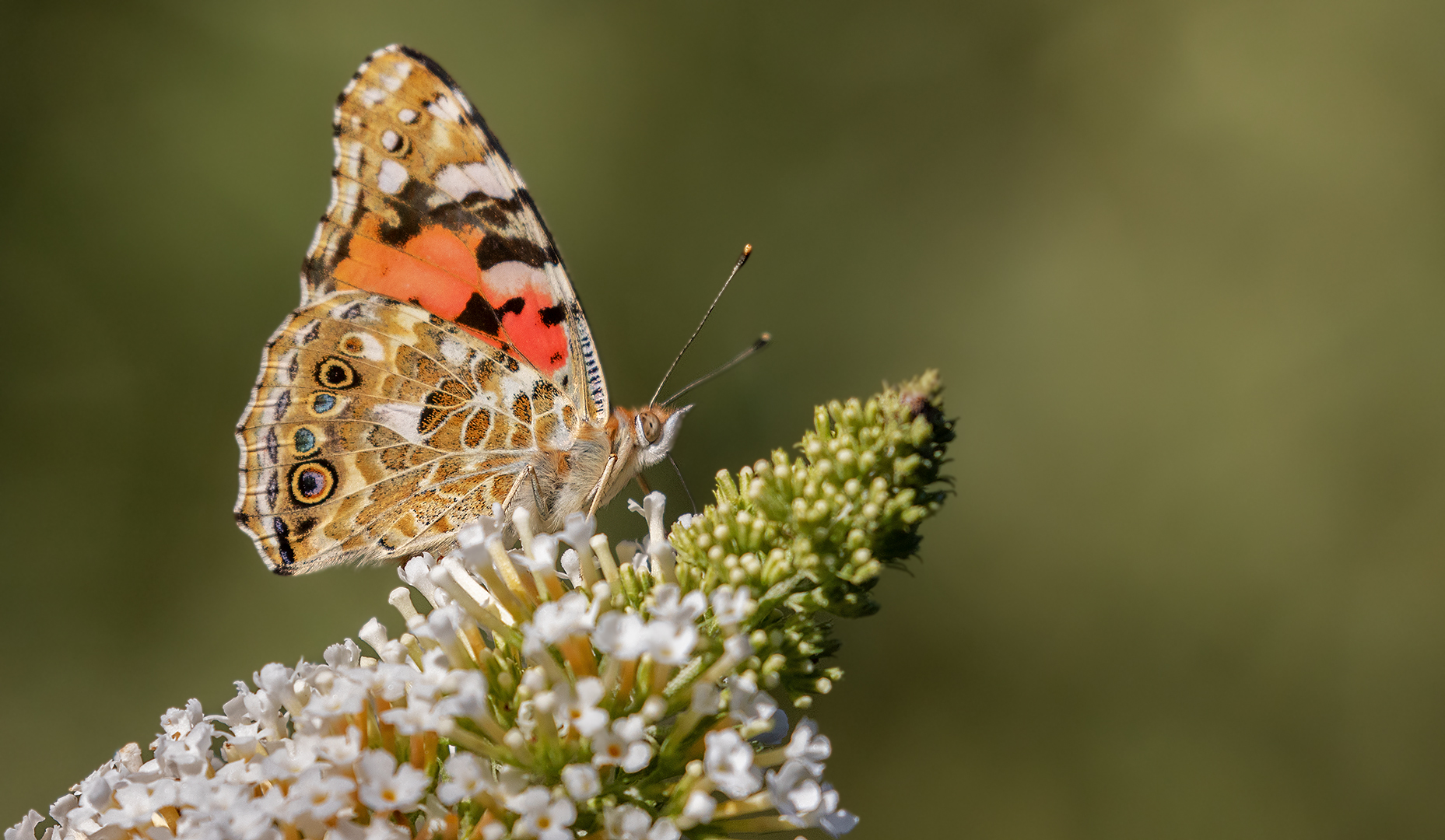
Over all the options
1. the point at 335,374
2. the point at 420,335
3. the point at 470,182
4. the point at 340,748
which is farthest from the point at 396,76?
the point at 340,748

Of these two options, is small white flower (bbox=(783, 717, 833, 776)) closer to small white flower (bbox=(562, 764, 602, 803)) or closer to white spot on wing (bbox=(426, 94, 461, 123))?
small white flower (bbox=(562, 764, 602, 803))

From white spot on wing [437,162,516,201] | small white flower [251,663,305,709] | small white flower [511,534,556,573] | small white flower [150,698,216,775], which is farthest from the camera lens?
white spot on wing [437,162,516,201]

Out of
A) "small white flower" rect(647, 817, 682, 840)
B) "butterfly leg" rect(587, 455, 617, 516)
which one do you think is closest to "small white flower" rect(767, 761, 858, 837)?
"small white flower" rect(647, 817, 682, 840)

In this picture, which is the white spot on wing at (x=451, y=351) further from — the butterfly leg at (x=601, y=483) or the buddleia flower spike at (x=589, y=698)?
the buddleia flower spike at (x=589, y=698)

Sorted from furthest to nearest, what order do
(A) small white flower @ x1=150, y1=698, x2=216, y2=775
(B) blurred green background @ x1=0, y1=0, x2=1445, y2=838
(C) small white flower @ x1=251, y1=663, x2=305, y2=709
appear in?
(B) blurred green background @ x1=0, y1=0, x2=1445, y2=838 < (C) small white flower @ x1=251, y1=663, x2=305, y2=709 < (A) small white flower @ x1=150, y1=698, x2=216, y2=775

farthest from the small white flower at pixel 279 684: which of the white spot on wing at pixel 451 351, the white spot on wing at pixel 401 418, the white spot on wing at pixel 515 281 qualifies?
the white spot on wing at pixel 515 281

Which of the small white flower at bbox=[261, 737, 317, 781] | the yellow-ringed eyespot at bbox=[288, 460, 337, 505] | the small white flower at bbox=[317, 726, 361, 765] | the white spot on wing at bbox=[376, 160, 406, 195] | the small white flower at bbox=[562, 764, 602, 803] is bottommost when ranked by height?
the small white flower at bbox=[261, 737, 317, 781]

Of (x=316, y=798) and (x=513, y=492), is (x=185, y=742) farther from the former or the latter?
(x=513, y=492)
